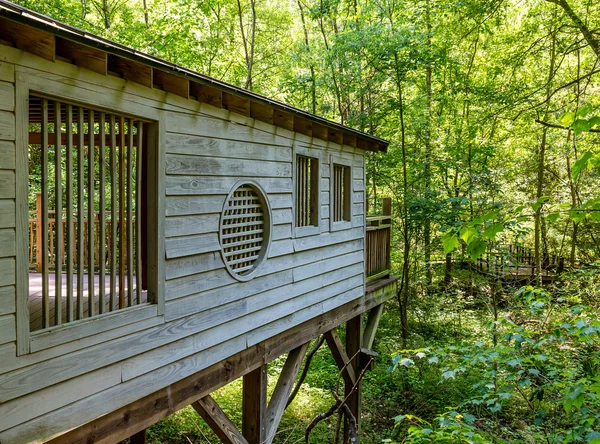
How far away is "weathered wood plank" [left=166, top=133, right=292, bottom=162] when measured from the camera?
3609 millimetres

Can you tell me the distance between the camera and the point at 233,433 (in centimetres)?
450

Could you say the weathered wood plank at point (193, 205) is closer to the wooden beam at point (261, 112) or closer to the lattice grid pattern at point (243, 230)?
the lattice grid pattern at point (243, 230)

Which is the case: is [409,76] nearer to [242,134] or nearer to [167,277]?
[242,134]

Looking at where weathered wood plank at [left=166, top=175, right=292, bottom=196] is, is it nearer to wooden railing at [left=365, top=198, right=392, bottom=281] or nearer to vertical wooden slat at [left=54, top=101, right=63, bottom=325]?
vertical wooden slat at [left=54, top=101, right=63, bottom=325]

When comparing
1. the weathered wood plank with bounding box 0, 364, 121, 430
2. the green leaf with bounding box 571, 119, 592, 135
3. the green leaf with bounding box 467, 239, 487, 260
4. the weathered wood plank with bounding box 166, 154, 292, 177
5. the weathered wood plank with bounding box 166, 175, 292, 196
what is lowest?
the weathered wood plank with bounding box 0, 364, 121, 430

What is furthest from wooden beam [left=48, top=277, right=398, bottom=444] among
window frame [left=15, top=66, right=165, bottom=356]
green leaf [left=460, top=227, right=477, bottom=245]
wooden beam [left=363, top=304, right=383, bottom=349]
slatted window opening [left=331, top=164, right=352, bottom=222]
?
green leaf [left=460, top=227, right=477, bottom=245]

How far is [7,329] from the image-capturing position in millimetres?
2430

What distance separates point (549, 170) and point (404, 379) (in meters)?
10.1

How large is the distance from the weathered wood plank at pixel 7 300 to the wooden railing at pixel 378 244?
578cm

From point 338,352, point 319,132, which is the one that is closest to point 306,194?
point 319,132

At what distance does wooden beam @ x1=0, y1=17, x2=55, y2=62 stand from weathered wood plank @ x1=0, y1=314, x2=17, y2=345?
145 cm

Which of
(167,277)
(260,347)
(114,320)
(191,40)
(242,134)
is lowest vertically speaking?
(260,347)

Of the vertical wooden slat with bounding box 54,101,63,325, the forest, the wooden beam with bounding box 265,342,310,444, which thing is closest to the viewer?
the vertical wooden slat with bounding box 54,101,63,325

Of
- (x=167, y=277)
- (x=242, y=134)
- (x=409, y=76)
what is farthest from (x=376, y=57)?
(x=167, y=277)
